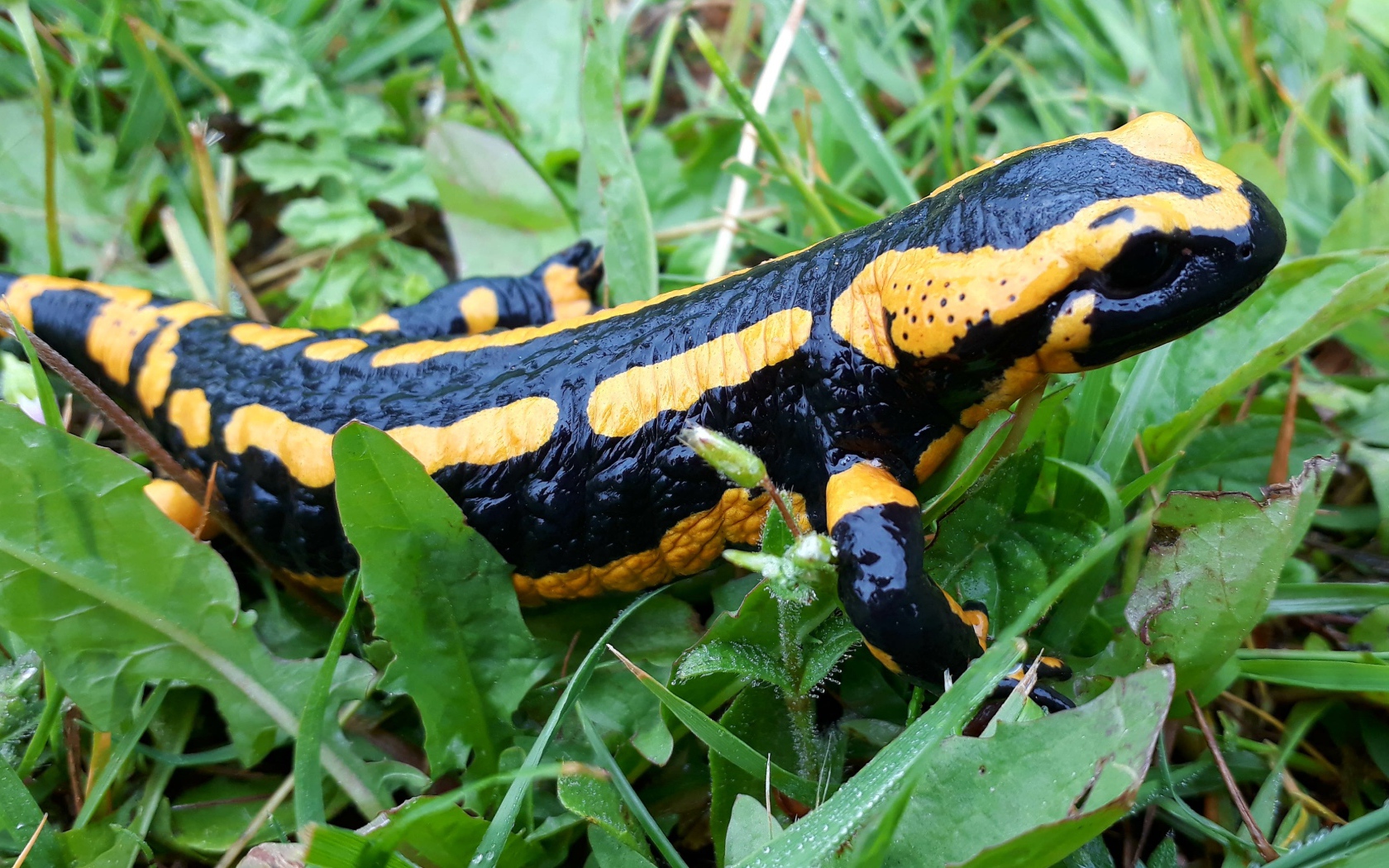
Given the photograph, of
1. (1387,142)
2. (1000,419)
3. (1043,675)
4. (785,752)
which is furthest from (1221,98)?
(785,752)

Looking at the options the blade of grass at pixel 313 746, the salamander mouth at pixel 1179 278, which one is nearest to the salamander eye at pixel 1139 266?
the salamander mouth at pixel 1179 278

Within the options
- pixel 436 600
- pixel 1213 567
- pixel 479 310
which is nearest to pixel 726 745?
pixel 436 600

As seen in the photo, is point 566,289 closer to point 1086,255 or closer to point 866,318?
point 866,318

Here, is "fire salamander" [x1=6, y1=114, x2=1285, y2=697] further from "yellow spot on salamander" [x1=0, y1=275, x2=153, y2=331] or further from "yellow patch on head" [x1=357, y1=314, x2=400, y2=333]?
"yellow patch on head" [x1=357, y1=314, x2=400, y2=333]

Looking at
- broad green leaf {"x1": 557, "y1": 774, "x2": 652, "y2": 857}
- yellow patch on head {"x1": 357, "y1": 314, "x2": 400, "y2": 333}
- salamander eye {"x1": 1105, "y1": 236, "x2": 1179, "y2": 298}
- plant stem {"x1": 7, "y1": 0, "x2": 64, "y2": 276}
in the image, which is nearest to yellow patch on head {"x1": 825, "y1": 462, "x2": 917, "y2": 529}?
salamander eye {"x1": 1105, "y1": 236, "x2": 1179, "y2": 298}

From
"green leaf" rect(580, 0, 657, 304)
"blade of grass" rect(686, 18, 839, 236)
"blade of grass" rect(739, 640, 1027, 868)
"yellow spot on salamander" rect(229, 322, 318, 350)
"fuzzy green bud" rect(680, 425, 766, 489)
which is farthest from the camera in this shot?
"green leaf" rect(580, 0, 657, 304)

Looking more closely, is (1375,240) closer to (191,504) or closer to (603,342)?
(603,342)
